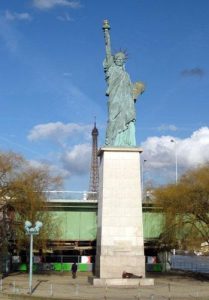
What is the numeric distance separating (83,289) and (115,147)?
10942mm

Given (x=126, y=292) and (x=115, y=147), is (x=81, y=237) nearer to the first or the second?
(x=115, y=147)

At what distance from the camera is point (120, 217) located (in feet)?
131

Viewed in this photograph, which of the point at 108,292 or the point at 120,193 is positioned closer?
the point at 108,292

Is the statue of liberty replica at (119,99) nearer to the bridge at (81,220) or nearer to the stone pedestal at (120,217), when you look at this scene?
the stone pedestal at (120,217)

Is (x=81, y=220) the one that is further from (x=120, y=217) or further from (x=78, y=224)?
(x=120, y=217)

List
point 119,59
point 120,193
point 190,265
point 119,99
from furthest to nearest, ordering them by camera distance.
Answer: point 190,265
point 119,59
point 119,99
point 120,193

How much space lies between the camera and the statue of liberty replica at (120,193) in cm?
3934

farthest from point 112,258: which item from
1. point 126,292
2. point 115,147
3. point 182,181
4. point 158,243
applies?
point 158,243

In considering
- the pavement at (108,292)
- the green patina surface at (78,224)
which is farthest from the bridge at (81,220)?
the pavement at (108,292)

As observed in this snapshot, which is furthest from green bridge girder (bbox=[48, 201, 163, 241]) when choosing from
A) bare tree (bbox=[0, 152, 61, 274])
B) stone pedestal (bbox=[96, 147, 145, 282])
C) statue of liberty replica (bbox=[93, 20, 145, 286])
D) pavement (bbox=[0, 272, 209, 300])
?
stone pedestal (bbox=[96, 147, 145, 282])

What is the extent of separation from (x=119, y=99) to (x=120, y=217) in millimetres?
9341

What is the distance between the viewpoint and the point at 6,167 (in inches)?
1783

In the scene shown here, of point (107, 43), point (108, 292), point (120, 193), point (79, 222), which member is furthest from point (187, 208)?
point (79, 222)

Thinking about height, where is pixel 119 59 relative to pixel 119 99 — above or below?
above
